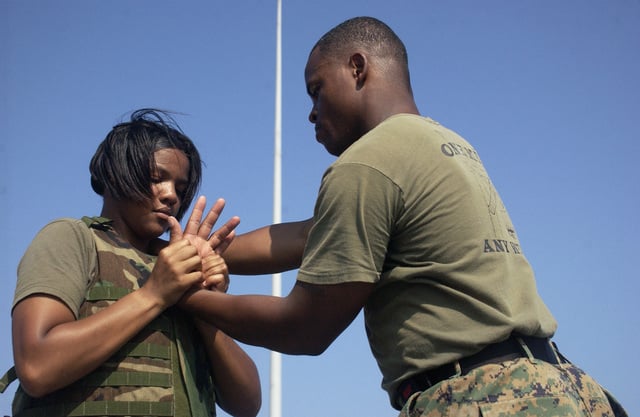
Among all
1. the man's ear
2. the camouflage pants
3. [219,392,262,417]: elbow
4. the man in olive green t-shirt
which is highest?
the man's ear

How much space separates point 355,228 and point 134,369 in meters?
1.33

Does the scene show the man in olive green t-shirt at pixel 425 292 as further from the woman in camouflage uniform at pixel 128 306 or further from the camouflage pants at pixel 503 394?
the woman in camouflage uniform at pixel 128 306

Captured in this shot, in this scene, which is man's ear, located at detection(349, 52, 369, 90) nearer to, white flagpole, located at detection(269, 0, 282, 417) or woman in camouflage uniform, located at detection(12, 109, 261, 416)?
woman in camouflage uniform, located at detection(12, 109, 261, 416)

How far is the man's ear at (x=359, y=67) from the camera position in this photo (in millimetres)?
3871

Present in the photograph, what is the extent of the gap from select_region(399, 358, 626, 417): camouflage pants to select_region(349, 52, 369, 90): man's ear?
1.64 metres

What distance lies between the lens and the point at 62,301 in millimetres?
3479

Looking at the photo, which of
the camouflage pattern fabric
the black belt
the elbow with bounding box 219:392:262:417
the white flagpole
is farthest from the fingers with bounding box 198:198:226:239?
the white flagpole

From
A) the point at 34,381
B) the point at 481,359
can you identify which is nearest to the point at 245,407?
the point at 34,381

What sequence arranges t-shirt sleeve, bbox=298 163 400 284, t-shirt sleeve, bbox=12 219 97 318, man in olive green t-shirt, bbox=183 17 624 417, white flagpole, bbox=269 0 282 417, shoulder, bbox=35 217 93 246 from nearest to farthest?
man in olive green t-shirt, bbox=183 17 624 417 < t-shirt sleeve, bbox=298 163 400 284 < t-shirt sleeve, bbox=12 219 97 318 < shoulder, bbox=35 217 93 246 < white flagpole, bbox=269 0 282 417

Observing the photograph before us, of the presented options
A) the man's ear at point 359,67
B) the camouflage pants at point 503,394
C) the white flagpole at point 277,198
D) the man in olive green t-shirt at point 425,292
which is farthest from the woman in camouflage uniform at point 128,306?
the white flagpole at point 277,198

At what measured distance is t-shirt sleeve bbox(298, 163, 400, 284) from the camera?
124 inches

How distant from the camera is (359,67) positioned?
3.91m

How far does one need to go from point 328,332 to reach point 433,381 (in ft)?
1.68

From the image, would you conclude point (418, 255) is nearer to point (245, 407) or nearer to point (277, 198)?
point (245, 407)
